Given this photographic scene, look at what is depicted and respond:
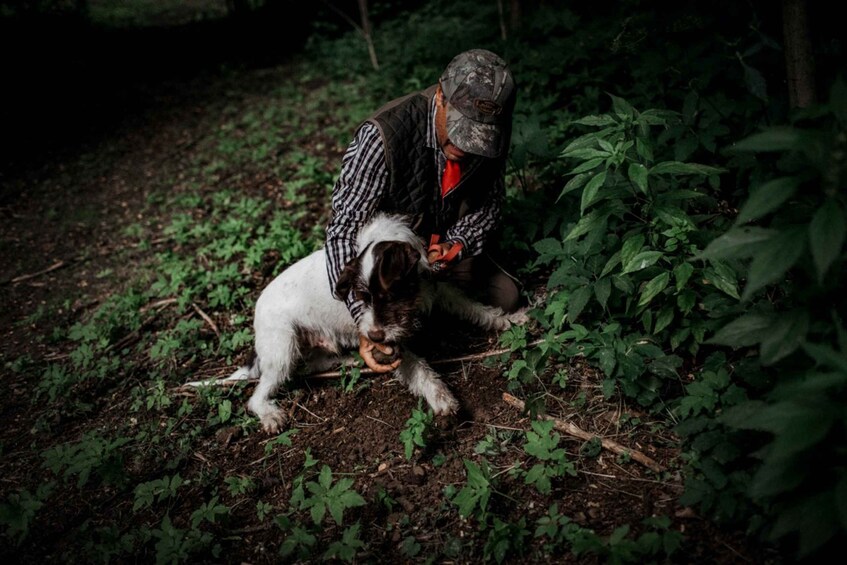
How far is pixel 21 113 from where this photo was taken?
9.34 meters

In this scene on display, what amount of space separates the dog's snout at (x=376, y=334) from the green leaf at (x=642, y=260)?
137 centimetres

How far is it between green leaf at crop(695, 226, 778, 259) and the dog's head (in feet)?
4.69

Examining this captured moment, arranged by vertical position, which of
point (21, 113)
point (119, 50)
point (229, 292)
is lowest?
point (229, 292)

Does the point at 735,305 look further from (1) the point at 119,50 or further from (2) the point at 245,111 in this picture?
(1) the point at 119,50

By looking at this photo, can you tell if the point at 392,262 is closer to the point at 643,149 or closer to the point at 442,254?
the point at 442,254

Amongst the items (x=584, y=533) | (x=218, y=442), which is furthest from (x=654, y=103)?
(x=218, y=442)

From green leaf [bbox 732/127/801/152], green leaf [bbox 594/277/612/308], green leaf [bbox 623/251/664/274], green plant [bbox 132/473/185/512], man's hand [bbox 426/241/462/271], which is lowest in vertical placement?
green plant [bbox 132/473/185/512]

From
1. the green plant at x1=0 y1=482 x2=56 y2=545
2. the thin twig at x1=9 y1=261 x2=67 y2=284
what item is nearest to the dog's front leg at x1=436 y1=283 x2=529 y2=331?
the green plant at x1=0 y1=482 x2=56 y2=545

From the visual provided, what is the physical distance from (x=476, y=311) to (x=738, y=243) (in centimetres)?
206

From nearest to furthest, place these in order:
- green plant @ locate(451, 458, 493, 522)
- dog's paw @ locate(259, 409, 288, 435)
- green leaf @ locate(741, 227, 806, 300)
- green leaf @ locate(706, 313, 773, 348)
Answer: green leaf @ locate(741, 227, 806, 300) < green leaf @ locate(706, 313, 773, 348) < green plant @ locate(451, 458, 493, 522) < dog's paw @ locate(259, 409, 288, 435)

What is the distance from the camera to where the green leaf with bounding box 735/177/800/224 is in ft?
5.55

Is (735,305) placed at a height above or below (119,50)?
below

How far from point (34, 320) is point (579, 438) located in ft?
16.7

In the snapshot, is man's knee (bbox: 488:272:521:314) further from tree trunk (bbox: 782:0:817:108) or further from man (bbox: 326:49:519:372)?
tree trunk (bbox: 782:0:817:108)
